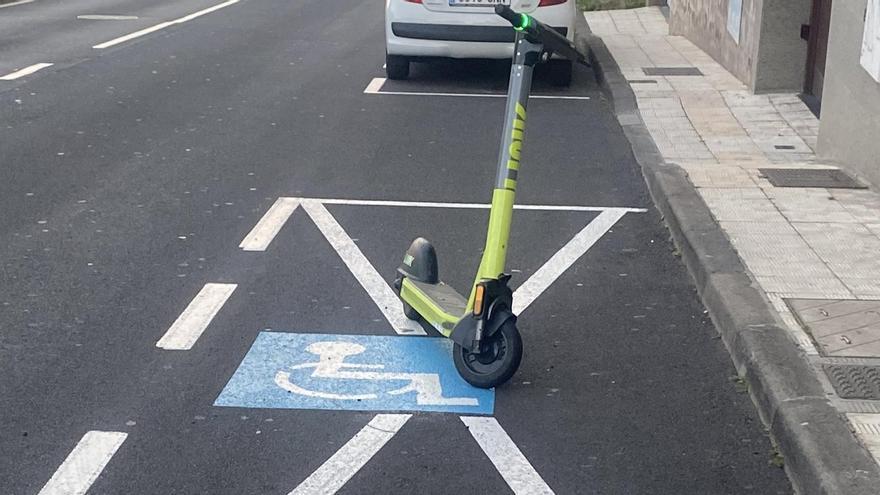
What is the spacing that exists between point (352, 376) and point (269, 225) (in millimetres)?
2640

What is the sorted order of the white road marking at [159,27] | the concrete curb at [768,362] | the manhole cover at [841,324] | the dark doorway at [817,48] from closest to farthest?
the concrete curb at [768,362] → the manhole cover at [841,324] → the dark doorway at [817,48] → the white road marking at [159,27]

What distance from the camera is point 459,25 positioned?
13008 millimetres

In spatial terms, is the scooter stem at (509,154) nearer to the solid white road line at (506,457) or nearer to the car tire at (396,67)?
→ the solid white road line at (506,457)

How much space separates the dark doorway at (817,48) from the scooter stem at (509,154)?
24.7ft

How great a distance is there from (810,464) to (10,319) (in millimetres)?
3800

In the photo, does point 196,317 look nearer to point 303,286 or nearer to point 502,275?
point 303,286

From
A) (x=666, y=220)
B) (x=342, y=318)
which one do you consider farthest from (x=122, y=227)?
(x=666, y=220)

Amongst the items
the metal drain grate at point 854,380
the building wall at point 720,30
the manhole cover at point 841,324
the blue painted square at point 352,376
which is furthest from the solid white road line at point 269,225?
the building wall at point 720,30

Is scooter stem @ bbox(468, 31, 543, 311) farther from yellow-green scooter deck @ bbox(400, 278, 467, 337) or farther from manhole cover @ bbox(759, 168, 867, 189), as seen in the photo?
manhole cover @ bbox(759, 168, 867, 189)

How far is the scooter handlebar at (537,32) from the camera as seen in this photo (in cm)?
533

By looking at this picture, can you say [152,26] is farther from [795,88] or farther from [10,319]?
[10,319]

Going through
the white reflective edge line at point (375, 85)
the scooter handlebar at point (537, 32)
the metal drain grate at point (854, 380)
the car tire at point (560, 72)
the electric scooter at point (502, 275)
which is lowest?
the white reflective edge line at point (375, 85)

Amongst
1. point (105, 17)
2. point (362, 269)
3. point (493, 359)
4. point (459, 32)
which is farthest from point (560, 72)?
point (105, 17)

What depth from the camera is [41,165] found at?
966 centimetres
